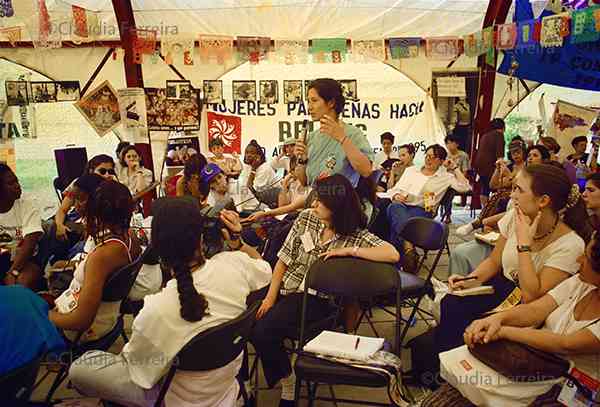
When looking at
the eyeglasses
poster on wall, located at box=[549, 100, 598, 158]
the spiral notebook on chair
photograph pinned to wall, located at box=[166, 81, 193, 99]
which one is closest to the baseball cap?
the eyeglasses

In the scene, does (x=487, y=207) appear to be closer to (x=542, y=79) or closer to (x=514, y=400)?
(x=514, y=400)

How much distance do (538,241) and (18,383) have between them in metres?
2.30

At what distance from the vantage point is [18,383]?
5.50 ft

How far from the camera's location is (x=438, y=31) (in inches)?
291

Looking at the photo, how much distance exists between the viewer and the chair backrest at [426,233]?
3523 mm

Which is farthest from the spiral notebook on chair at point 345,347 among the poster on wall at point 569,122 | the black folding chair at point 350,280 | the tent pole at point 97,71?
the tent pole at point 97,71

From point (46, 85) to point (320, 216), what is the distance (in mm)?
5444

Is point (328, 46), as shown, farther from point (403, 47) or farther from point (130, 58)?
point (130, 58)

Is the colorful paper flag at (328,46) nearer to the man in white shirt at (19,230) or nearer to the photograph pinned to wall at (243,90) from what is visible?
the photograph pinned to wall at (243,90)

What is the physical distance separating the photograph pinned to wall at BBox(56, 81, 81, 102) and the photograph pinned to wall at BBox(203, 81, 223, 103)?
167cm

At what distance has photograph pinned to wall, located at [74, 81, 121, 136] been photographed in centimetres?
669

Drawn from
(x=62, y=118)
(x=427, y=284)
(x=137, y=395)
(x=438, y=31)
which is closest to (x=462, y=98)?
(x=438, y=31)

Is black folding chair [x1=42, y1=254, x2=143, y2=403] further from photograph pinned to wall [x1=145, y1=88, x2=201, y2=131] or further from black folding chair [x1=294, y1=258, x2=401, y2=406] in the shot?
photograph pinned to wall [x1=145, y1=88, x2=201, y2=131]

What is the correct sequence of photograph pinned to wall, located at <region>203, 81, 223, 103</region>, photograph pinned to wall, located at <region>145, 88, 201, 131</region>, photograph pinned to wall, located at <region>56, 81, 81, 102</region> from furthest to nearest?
1. photograph pinned to wall, located at <region>203, 81, 223, 103</region>
2. photograph pinned to wall, located at <region>145, 88, 201, 131</region>
3. photograph pinned to wall, located at <region>56, 81, 81, 102</region>
